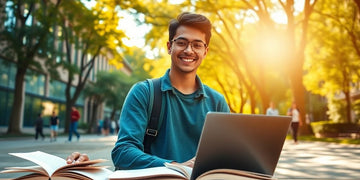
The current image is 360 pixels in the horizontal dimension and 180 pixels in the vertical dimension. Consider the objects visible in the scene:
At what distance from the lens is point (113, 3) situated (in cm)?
1930

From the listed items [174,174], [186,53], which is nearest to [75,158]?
[174,174]

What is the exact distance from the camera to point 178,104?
8.82 feet

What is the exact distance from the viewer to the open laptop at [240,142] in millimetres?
1950

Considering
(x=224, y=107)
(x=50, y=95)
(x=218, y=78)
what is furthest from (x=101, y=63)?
(x=224, y=107)

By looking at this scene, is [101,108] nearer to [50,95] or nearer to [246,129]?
[50,95]

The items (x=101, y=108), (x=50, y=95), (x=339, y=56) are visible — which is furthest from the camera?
(x=101, y=108)

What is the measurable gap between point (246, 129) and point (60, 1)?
76.4 ft

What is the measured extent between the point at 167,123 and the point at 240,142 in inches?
25.7

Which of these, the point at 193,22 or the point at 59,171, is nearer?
the point at 59,171

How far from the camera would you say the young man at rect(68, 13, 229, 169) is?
2434 millimetres

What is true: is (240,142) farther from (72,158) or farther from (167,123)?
(72,158)

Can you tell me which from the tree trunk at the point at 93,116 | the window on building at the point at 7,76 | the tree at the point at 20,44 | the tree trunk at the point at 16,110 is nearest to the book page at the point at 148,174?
the tree at the point at 20,44

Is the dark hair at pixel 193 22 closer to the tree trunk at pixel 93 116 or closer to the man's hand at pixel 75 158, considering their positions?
the man's hand at pixel 75 158

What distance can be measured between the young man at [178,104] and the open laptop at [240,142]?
36 cm
